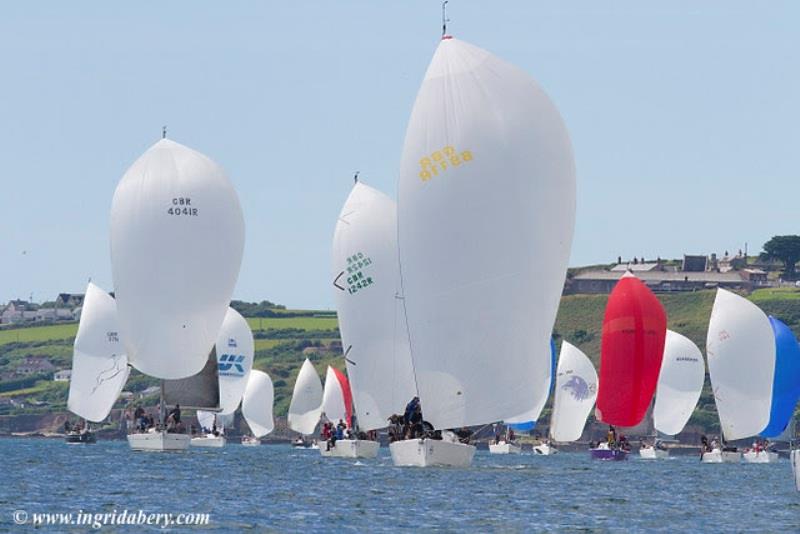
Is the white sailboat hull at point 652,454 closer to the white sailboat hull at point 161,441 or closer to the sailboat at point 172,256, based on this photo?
A: the white sailboat hull at point 161,441

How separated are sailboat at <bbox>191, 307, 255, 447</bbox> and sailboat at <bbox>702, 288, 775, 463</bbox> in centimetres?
2587

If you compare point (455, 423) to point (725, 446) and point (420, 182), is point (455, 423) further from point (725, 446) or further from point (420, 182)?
point (725, 446)

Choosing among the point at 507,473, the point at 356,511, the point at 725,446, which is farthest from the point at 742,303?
the point at 356,511

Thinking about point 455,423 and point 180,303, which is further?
point 180,303

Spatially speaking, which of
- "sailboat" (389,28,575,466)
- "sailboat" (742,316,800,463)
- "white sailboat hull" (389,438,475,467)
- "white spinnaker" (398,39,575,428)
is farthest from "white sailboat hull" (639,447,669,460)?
"white spinnaker" (398,39,575,428)

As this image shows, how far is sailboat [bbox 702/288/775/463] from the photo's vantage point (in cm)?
8456

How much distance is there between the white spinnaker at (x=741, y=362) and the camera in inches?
3329

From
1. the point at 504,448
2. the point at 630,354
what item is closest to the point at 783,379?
the point at 630,354

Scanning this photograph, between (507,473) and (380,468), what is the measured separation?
4.44 meters

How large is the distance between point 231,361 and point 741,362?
28738 millimetres

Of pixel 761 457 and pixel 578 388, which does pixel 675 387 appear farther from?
pixel 761 457

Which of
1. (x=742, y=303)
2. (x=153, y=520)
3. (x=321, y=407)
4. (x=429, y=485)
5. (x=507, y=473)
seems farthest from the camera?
(x=321, y=407)

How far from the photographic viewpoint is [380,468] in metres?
63.6

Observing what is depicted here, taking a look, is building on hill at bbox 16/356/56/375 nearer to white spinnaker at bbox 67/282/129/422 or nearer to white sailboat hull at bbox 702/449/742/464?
white spinnaker at bbox 67/282/129/422
